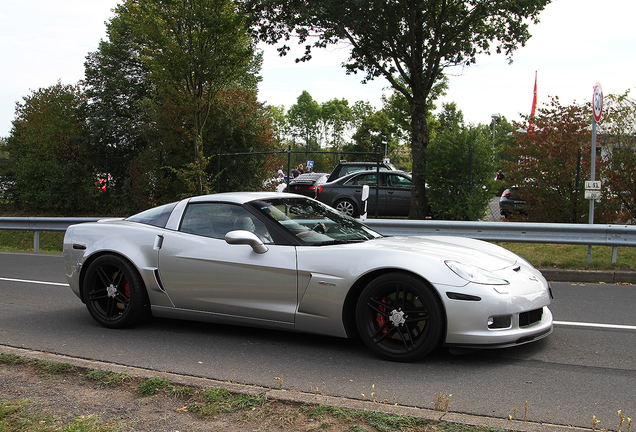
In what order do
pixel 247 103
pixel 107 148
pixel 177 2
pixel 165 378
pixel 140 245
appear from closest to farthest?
pixel 165 378 < pixel 140 245 < pixel 177 2 < pixel 247 103 < pixel 107 148

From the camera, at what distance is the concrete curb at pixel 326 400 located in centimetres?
298

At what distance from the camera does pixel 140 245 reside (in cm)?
523

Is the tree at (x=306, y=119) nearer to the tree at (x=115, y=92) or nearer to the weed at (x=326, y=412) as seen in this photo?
the tree at (x=115, y=92)

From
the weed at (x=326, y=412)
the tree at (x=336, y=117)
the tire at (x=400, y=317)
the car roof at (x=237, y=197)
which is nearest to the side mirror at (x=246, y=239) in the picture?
the car roof at (x=237, y=197)

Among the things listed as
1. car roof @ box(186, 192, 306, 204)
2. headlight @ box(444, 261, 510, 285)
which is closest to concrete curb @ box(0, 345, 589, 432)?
headlight @ box(444, 261, 510, 285)

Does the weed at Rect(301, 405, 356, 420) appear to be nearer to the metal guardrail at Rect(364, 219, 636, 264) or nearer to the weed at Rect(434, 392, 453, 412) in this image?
the weed at Rect(434, 392, 453, 412)

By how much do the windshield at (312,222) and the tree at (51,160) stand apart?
17.2m

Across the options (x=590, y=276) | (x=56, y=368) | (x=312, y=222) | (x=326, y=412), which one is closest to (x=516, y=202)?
(x=590, y=276)

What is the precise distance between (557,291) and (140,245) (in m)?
5.18

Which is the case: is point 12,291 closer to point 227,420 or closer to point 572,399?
point 227,420

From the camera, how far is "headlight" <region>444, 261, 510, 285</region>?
4039mm

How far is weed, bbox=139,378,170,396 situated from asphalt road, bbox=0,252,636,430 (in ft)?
1.32

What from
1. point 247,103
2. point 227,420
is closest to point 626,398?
point 227,420

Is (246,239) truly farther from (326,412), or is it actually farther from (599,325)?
(599,325)
